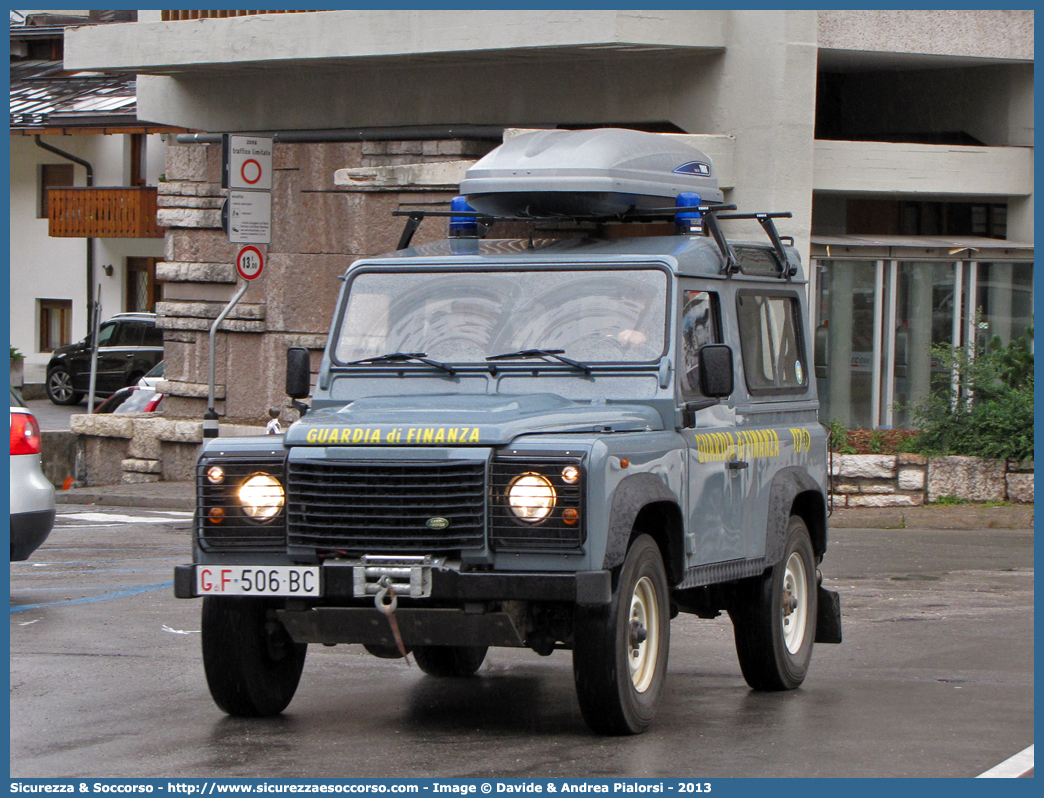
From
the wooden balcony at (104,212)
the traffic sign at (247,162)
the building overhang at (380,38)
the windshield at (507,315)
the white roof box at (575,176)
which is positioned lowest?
the windshield at (507,315)

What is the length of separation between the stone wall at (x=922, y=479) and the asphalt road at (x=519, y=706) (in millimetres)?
4388

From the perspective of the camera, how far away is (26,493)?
412 inches

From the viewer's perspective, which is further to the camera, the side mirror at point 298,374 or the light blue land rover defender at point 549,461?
the side mirror at point 298,374

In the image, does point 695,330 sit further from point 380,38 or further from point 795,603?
point 380,38

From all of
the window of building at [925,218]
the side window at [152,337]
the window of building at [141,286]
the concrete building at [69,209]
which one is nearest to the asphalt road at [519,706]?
the window of building at [925,218]

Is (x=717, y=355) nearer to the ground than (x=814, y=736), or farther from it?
farther from it

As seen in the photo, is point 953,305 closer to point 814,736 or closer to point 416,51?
point 416,51

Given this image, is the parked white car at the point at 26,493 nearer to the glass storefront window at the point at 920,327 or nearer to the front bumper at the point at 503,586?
the front bumper at the point at 503,586

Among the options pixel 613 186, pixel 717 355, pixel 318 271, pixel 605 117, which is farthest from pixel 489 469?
pixel 318 271

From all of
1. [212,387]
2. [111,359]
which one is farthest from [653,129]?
[111,359]

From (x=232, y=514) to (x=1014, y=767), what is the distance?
3182 millimetres

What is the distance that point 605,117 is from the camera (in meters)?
17.3

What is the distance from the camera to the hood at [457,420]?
6473 millimetres

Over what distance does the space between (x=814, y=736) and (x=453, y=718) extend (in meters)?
1.56
